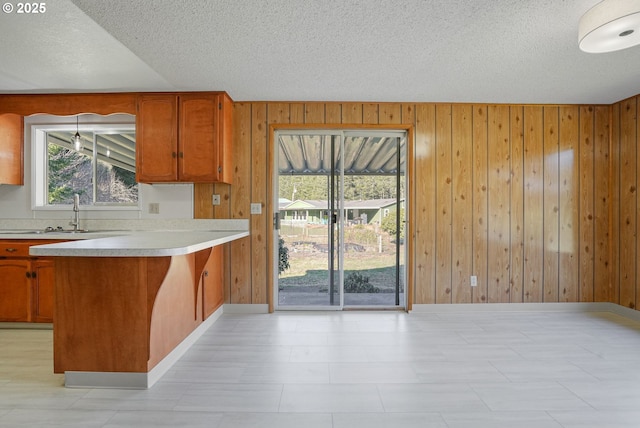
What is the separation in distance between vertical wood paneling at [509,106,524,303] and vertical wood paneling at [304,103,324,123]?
2.11 meters

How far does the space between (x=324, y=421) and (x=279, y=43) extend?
2416mm

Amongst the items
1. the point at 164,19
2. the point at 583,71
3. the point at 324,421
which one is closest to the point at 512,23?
the point at 583,71

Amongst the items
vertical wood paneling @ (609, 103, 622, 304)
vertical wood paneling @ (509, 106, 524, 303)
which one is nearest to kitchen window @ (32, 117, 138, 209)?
vertical wood paneling @ (509, 106, 524, 303)

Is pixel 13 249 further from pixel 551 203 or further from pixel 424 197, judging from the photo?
pixel 551 203

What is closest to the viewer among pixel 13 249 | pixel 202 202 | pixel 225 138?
pixel 13 249

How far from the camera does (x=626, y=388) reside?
2.16m

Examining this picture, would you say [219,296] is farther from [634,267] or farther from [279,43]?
[634,267]

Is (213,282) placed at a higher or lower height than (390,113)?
lower

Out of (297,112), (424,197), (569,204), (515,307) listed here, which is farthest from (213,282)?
(569,204)

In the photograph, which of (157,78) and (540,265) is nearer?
(157,78)

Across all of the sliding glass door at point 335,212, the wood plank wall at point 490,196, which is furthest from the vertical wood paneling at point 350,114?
the sliding glass door at point 335,212

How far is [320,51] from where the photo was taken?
2.60 meters

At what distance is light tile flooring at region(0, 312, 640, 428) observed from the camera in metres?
1.85

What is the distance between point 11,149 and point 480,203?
16.8ft
